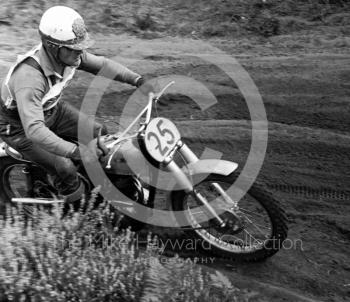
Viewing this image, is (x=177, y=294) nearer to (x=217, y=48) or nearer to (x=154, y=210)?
(x=154, y=210)

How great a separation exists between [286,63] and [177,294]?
5003 millimetres

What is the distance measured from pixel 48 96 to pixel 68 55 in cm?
37

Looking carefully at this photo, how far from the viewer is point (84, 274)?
374cm

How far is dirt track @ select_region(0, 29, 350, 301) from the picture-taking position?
A: 15.3ft

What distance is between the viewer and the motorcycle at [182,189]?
4520 mm

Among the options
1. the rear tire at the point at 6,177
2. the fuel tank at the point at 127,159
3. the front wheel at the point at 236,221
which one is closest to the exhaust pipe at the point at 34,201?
the rear tire at the point at 6,177

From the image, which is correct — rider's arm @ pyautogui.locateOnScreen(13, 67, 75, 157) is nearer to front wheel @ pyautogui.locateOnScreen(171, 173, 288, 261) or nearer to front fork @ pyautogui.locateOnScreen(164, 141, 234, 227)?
front fork @ pyautogui.locateOnScreen(164, 141, 234, 227)

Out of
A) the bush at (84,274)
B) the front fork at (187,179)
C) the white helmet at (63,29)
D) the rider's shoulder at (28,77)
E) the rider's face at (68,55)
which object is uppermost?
the white helmet at (63,29)

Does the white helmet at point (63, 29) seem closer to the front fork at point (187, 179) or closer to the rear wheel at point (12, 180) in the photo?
the front fork at point (187, 179)

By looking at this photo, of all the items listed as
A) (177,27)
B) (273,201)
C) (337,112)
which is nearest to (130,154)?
(273,201)

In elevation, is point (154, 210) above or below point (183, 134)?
below

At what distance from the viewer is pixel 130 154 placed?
466 cm

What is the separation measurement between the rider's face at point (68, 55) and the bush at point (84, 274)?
4.34 feet

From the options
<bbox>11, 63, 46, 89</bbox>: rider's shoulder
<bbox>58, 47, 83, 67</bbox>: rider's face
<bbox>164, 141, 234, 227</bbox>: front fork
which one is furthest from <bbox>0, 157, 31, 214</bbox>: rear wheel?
→ <bbox>164, 141, 234, 227</bbox>: front fork
